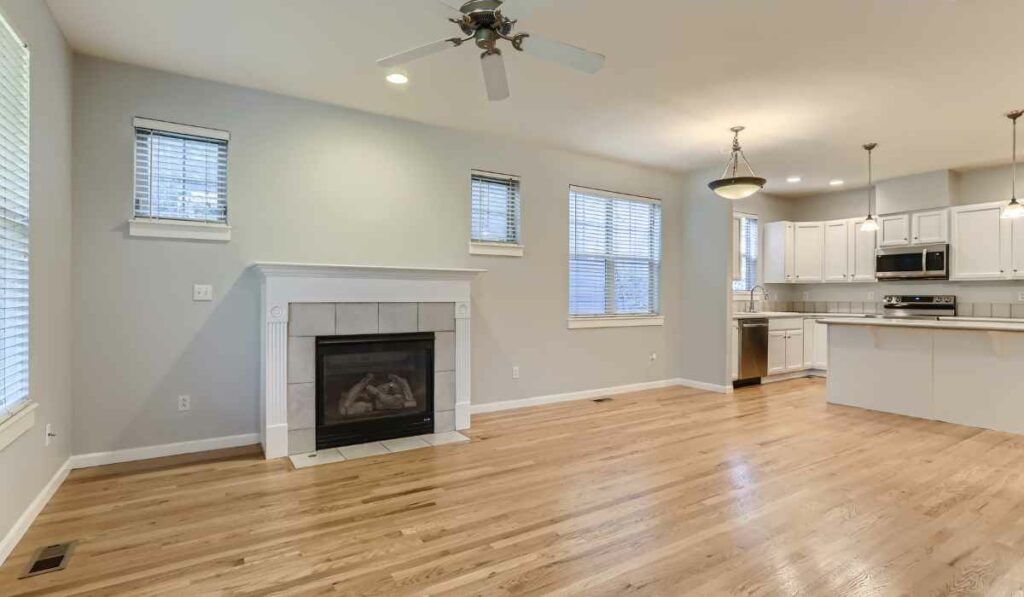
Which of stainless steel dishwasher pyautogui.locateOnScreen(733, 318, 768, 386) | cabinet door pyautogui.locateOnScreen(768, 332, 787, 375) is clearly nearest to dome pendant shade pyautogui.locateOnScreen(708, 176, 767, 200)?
stainless steel dishwasher pyautogui.locateOnScreen(733, 318, 768, 386)

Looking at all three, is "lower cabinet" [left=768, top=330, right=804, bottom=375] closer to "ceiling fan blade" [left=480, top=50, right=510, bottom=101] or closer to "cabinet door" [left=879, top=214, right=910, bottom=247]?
"cabinet door" [left=879, top=214, right=910, bottom=247]

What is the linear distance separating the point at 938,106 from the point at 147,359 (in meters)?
6.39

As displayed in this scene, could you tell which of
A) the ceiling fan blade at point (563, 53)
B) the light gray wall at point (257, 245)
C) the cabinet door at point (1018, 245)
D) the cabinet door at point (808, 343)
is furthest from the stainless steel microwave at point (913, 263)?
the ceiling fan blade at point (563, 53)

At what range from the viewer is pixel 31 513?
267 centimetres

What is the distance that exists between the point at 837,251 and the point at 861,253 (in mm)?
306

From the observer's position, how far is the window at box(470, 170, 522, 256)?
5.11 meters

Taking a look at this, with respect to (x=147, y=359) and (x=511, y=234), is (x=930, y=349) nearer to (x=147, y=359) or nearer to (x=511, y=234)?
(x=511, y=234)

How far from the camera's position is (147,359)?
3668mm

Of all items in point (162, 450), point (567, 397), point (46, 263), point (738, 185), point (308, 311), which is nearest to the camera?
point (46, 263)

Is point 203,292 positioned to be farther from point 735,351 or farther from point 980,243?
point 980,243

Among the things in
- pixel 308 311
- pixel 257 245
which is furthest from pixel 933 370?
pixel 257 245

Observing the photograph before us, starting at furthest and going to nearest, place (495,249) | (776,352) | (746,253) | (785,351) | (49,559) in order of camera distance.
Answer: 1. (746,253)
2. (785,351)
3. (776,352)
4. (495,249)
5. (49,559)

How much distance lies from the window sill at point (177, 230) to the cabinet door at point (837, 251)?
7.73 m

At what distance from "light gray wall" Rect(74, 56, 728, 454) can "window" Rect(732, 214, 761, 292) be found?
308 centimetres
